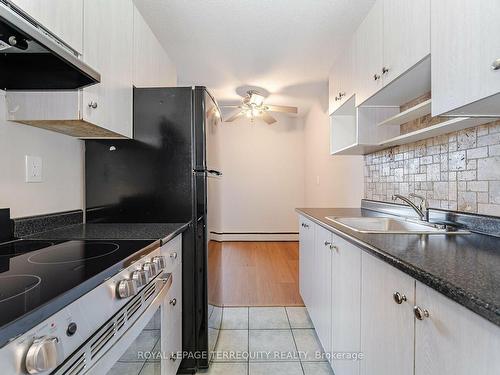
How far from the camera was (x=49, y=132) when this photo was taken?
4.49 feet

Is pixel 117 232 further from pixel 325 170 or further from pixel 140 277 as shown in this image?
pixel 325 170

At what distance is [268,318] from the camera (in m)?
2.24

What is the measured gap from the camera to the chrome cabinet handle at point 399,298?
81cm

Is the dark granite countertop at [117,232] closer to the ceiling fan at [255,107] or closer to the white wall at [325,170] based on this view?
the white wall at [325,170]

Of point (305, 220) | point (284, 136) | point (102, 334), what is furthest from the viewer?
point (284, 136)

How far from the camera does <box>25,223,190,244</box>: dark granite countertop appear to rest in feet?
3.91

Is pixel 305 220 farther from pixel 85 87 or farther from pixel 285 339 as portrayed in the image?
pixel 85 87

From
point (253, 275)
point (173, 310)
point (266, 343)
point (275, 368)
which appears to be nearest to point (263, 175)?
point (253, 275)

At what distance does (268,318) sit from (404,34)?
2.11 m

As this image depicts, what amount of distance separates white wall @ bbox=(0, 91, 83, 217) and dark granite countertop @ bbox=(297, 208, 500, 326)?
Result: 144cm

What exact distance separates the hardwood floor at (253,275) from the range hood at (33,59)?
1.18 meters

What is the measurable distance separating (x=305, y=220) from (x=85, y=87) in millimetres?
1700

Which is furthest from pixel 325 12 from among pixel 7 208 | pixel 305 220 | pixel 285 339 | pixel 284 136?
pixel 284 136

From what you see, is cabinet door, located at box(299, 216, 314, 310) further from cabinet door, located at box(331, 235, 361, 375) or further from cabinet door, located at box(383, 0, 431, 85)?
cabinet door, located at box(383, 0, 431, 85)
